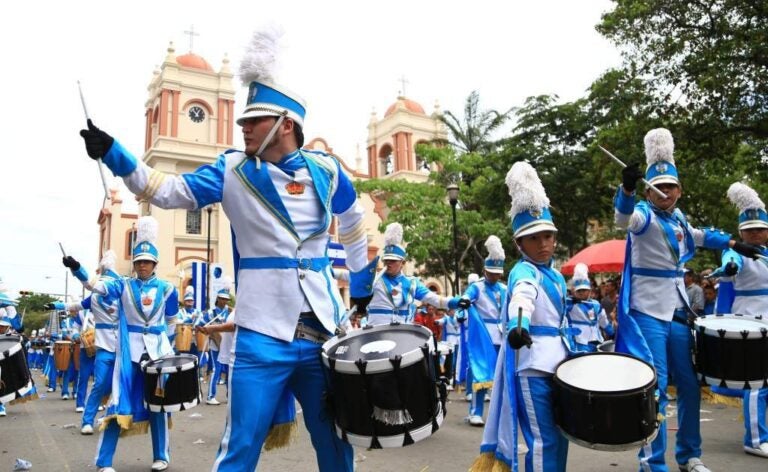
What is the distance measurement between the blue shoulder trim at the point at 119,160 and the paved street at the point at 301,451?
4.07 metres

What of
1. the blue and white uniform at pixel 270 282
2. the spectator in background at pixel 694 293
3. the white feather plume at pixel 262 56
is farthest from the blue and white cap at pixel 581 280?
the white feather plume at pixel 262 56

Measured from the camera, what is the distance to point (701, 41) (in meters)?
15.2

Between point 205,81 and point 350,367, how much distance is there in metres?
47.9

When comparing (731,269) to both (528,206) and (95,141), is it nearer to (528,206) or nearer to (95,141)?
(528,206)

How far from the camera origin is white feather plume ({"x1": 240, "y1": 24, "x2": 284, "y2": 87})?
360 cm

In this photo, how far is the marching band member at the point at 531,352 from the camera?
3.93m

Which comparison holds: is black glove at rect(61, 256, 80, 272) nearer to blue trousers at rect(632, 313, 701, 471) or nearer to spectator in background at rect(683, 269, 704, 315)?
blue trousers at rect(632, 313, 701, 471)

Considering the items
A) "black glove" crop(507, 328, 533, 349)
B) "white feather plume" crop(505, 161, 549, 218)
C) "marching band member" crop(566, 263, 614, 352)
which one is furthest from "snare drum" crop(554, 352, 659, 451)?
"marching band member" crop(566, 263, 614, 352)

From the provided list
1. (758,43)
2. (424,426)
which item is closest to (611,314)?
(758,43)

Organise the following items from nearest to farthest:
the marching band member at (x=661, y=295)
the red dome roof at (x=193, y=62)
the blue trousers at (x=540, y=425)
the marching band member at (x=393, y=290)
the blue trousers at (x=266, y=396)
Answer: the blue trousers at (x=266, y=396) → the blue trousers at (x=540, y=425) → the marching band member at (x=661, y=295) → the marching band member at (x=393, y=290) → the red dome roof at (x=193, y=62)

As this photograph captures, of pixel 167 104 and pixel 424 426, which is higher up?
pixel 167 104

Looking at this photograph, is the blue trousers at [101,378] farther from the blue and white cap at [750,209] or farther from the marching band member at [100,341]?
the blue and white cap at [750,209]

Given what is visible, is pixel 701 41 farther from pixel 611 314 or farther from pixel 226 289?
pixel 226 289

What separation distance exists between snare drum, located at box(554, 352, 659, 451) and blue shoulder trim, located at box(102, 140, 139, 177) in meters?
2.60
